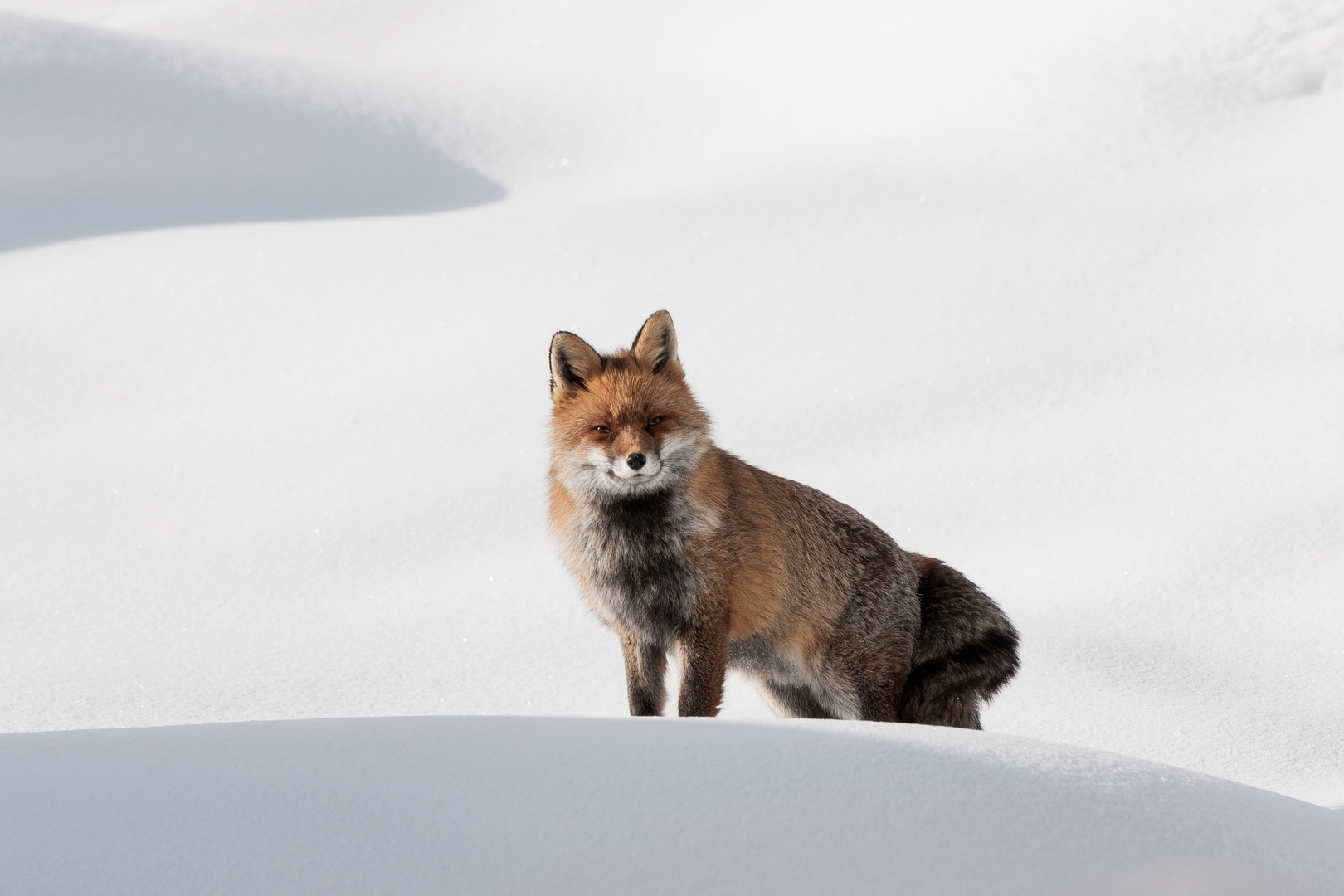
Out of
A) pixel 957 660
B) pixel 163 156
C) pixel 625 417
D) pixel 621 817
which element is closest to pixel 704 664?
pixel 625 417

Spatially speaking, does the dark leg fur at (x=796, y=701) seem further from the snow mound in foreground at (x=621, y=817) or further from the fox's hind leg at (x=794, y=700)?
the snow mound in foreground at (x=621, y=817)

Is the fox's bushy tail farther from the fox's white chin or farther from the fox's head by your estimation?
the fox's white chin

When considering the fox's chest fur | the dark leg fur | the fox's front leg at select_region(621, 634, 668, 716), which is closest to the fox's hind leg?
the dark leg fur

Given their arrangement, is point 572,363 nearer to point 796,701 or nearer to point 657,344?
point 657,344

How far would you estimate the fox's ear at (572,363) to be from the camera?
3.89 m

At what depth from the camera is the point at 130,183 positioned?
39.0ft

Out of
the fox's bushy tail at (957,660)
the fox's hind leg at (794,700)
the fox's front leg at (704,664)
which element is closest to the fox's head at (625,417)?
the fox's front leg at (704,664)

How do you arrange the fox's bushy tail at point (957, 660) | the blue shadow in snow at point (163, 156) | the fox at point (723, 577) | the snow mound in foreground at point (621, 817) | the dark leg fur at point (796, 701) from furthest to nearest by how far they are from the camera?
the blue shadow in snow at point (163, 156), the dark leg fur at point (796, 701), the fox's bushy tail at point (957, 660), the fox at point (723, 577), the snow mound in foreground at point (621, 817)

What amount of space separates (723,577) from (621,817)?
4.62 ft

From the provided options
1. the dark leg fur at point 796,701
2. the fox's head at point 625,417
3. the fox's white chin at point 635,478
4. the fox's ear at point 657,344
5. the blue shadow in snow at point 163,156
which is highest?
the blue shadow in snow at point 163,156

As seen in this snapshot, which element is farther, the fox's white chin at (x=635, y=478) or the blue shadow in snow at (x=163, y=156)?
the blue shadow in snow at (x=163, y=156)

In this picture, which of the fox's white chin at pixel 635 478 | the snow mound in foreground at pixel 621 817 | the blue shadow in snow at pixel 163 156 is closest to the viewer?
the snow mound in foreground at pixel 621 817

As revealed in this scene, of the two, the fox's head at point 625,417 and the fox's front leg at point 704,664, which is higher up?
the fox's head at point 625,417

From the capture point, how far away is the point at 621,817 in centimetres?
254
